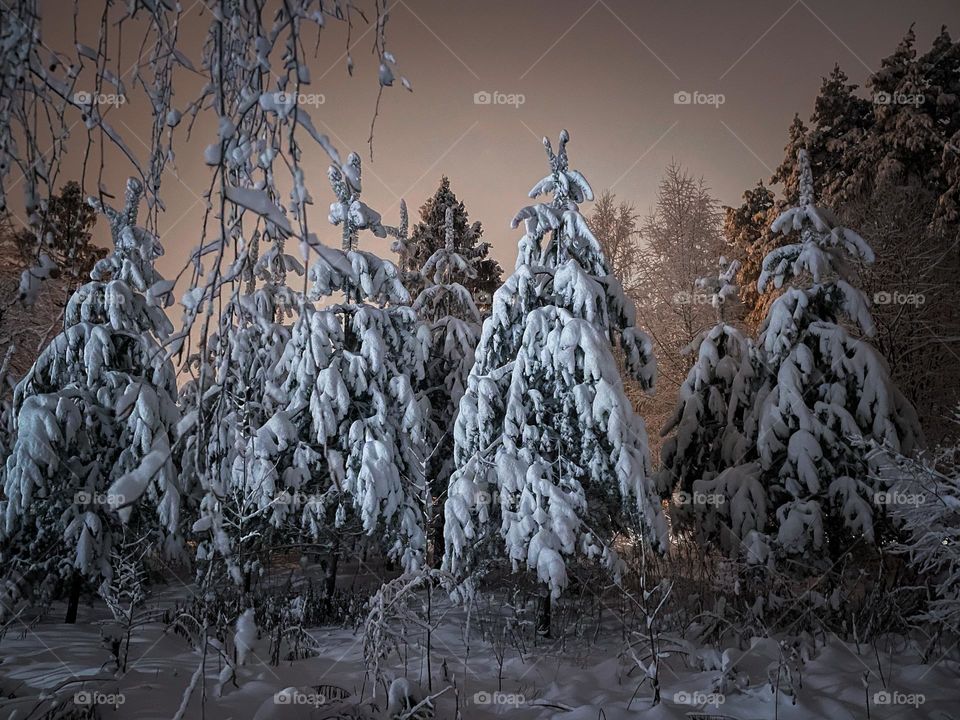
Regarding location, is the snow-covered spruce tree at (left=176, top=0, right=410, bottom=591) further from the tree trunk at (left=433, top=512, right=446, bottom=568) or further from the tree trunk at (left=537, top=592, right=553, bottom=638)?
the tree trunk at (left=433, top=512, right=446, bottom=568)

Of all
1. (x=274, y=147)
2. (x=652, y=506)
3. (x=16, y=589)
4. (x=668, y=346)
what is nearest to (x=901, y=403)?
(x=652, y=506)

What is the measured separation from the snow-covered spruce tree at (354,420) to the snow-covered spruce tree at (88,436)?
1.82m

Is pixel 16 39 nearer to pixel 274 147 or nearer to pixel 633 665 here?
pixel 274 147

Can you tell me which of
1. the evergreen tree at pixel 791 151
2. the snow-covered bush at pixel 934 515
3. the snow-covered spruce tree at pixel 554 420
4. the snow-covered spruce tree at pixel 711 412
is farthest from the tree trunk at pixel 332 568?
the evergreen tree at pixel 791 151

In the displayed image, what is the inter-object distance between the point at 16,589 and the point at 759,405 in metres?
12.2

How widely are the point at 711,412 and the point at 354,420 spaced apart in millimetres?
6821

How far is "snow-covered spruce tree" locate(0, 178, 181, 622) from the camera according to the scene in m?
9.03

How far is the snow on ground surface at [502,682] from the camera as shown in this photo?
5.39 metres

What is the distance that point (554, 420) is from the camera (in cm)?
902

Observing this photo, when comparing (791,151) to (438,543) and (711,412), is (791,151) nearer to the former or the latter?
(711,412)

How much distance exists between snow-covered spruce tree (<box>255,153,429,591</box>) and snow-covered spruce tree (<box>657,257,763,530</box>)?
483 centimetres

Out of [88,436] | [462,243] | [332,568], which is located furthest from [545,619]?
[462,243]

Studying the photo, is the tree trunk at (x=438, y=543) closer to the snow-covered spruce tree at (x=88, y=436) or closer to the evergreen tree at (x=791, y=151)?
the snow-covered spruce tree at (x=88, y=436)

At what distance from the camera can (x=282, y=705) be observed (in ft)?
16.8
